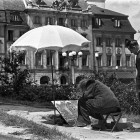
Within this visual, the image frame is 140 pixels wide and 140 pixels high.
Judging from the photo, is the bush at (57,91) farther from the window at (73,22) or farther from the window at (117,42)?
the window at (117,42)

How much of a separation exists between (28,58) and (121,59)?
49.4 ft

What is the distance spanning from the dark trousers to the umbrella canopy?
5.40 feet

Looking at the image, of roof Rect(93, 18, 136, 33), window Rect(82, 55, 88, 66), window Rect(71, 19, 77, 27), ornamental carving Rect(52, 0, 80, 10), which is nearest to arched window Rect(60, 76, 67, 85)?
window Rect(82, 55, 88, 66)

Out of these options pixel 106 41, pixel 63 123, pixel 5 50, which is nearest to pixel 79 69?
pixel 106 41

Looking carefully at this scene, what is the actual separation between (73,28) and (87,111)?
5006 cm

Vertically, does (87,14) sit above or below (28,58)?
above

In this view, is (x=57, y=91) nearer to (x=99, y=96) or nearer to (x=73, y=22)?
(x=99, y=96)

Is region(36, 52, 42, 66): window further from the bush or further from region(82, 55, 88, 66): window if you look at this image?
the bush

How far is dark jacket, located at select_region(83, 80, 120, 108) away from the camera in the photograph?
8.97 meters

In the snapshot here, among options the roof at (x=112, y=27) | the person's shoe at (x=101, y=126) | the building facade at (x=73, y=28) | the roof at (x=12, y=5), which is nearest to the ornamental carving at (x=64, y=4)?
the building facade at (x=73, y=28)

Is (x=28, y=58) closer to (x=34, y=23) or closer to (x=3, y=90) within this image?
(x=34, y=23)

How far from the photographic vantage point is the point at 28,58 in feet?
184

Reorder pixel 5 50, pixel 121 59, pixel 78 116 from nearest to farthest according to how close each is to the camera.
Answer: pixel 78 116, pixel 5 50, pixel 121 59

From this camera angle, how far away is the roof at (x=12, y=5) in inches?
2230
